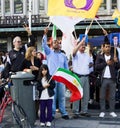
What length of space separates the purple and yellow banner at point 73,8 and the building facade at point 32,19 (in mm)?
16388


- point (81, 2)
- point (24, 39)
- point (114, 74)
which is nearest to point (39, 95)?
point (114, 74)

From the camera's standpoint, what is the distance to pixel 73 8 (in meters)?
10.4

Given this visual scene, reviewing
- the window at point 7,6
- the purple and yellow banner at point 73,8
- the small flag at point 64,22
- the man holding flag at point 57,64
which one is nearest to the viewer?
the man holding flag at point 57,64

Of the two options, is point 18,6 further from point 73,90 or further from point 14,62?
point 73,90

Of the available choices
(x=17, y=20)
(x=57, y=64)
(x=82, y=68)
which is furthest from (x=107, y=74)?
(x=17, y=20)

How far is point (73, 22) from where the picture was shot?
35.2 ft

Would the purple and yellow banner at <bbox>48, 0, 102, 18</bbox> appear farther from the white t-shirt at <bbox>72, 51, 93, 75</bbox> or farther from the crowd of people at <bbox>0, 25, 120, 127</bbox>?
the white t-shirt at <bbox>72, 51, 93, 75</bbox>

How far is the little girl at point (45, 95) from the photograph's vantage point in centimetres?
912

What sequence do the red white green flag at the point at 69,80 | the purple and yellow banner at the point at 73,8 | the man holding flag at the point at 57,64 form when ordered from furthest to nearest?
the purple and yellow banner at the point at 73,8, the man holding flag at the point at 57,64, the red white green flag at the point at 69,80

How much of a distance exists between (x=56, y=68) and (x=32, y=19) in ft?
66.8

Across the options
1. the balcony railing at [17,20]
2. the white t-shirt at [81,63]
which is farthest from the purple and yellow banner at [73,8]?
the balcony railing at [17,20]

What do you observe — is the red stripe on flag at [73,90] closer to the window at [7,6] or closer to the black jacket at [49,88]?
the black jacket at [49,88]

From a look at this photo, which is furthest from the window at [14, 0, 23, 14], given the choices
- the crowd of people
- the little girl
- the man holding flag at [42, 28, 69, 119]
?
the little girl

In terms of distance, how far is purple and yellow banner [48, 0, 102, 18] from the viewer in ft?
33.6
